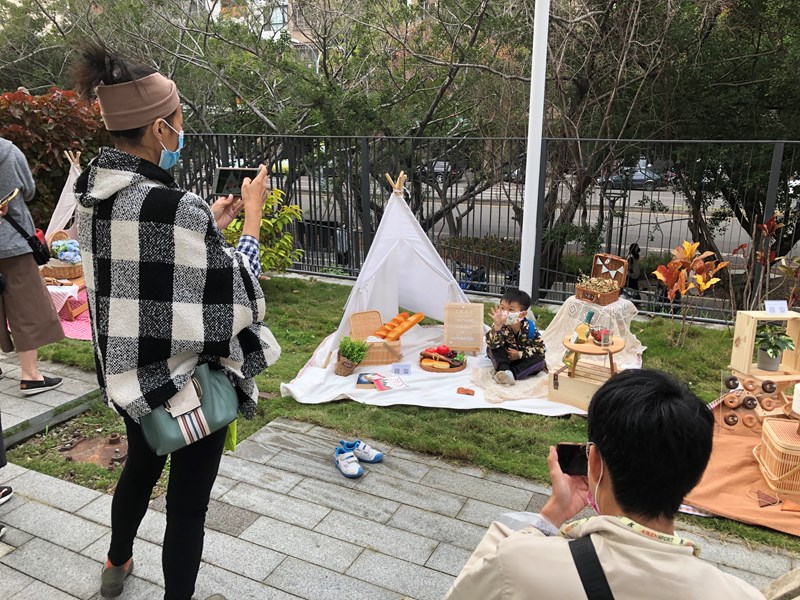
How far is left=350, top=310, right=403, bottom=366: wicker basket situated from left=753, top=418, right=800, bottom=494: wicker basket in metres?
2.67

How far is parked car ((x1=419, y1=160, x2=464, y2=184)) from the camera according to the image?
24.0ft

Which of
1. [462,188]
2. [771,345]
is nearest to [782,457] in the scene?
[771,345]

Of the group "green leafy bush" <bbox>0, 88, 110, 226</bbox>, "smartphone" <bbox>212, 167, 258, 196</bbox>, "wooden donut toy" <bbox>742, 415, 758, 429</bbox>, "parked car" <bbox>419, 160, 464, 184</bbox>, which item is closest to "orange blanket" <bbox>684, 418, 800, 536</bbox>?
"wooden donut toy" <bbox>742, 415, 758, 429</bbox>

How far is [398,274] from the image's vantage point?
17.7ft

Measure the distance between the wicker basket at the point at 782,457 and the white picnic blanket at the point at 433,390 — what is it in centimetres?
115

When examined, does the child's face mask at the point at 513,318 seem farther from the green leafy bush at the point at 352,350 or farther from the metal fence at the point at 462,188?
the metal fence at the point at 462,188

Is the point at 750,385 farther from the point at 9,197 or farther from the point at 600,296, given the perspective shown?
the point at 9,197

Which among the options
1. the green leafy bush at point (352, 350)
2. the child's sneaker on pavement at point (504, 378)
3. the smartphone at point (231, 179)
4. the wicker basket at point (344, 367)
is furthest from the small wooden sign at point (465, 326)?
the smartphone at point (231, 179)

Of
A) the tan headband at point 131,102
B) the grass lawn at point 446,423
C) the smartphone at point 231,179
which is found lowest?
the grass lawn at point 446,423

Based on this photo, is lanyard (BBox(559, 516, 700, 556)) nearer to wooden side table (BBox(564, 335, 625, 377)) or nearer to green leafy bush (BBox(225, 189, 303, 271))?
wooden side table (BBox(564, 335, 625, 377))

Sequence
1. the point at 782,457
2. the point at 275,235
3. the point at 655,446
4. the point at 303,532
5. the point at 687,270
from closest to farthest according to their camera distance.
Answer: the point at 655,446 → the point at 303,532 → the point at 782,457 → the point at 687,270 → the point at 275,235

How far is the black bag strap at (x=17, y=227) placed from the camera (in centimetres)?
346

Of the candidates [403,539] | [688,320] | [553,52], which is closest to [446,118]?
[553,52]

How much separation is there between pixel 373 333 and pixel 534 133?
216cm
